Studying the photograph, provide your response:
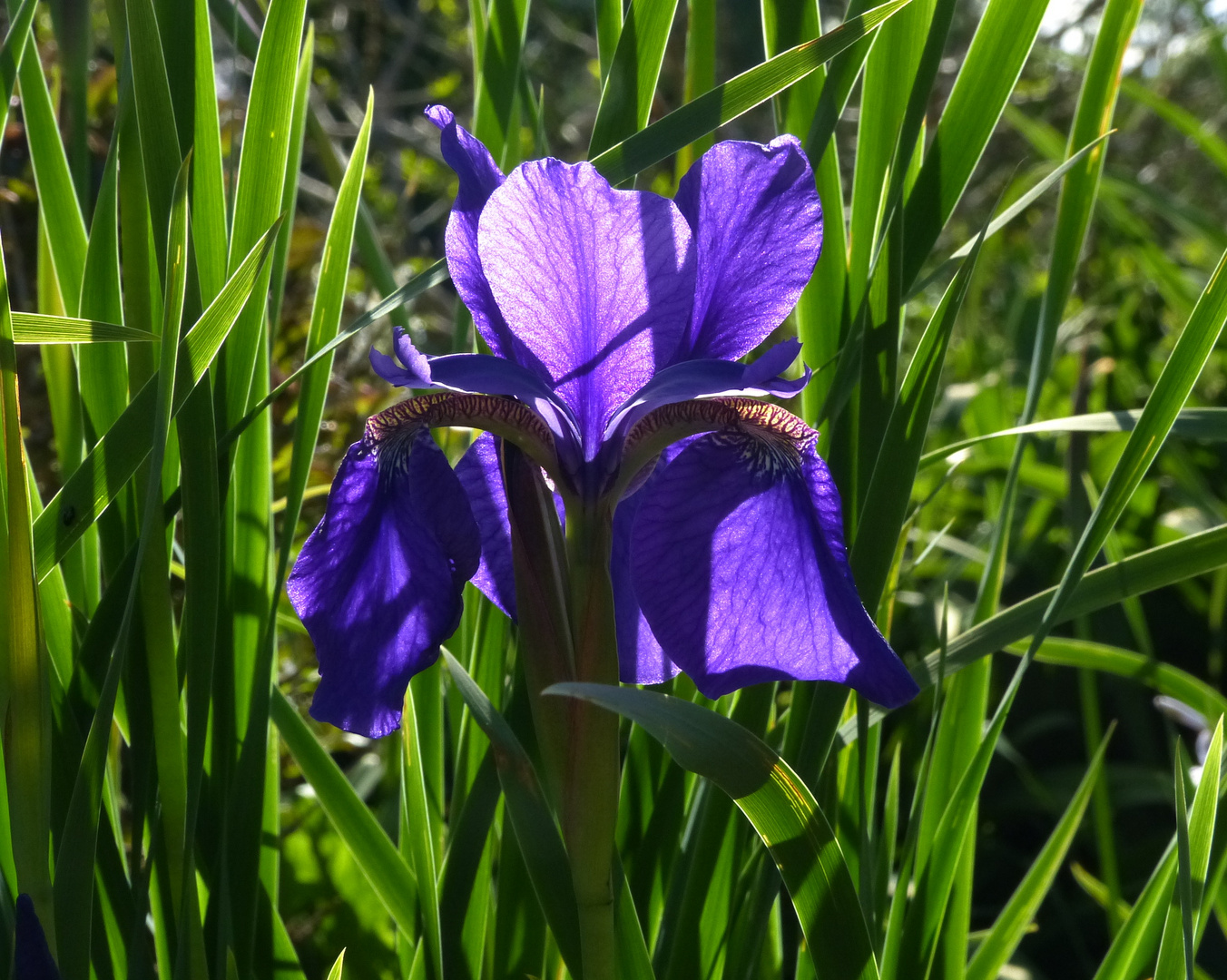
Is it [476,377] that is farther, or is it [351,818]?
[351,818]

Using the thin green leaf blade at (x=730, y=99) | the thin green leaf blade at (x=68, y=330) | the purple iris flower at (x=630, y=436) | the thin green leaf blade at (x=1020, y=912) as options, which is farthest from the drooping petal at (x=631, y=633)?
the thin green leaf blade at (x=1020, y=912)

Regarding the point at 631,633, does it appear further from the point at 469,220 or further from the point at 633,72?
the point at 633,72

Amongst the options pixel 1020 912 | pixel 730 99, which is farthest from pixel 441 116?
pixel 1020 912

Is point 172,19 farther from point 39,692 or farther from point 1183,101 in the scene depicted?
point 1183,101

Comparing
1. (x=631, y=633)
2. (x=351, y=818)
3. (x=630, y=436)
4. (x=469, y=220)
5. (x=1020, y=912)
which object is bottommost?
(x=1020, y=912)

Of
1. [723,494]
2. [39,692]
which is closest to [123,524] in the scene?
[39,692]

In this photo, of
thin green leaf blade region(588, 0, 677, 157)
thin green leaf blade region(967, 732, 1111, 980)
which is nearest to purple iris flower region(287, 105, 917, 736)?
thin green leaf blade region(588, 0, 677, 157)
